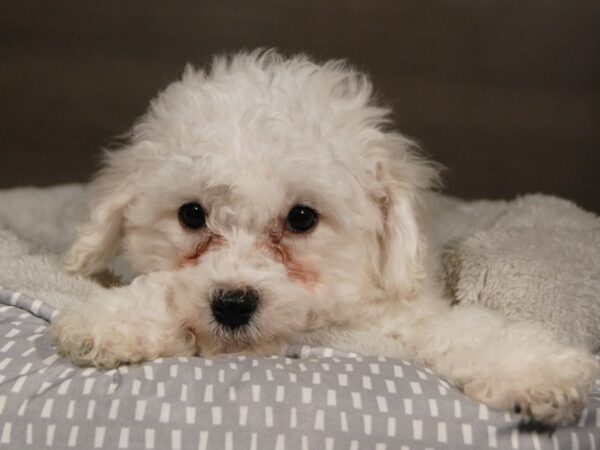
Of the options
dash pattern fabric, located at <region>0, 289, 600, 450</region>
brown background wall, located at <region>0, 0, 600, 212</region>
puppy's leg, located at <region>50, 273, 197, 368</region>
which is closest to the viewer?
dash pattern fabric, located at <region>0, 289, 600, 450</region>

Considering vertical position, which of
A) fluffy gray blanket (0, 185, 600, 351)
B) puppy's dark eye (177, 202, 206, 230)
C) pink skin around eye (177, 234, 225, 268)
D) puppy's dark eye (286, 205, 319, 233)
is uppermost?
puppy's dark eye (286, 205, 319, 233)

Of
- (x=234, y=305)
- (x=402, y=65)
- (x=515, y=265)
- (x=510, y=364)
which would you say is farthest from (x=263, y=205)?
(x=402, y=65)

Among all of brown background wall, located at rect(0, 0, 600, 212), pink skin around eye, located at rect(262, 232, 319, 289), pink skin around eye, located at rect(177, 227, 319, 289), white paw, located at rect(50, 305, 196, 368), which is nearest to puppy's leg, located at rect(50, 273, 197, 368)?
white paw, located at rect(50, 305, 196, 368)

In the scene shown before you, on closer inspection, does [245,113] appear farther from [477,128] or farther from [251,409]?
[477,128]

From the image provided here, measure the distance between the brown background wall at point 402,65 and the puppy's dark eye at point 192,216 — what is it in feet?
4.61

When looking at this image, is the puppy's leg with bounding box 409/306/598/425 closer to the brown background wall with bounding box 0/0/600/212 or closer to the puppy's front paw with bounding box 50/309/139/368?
the puppy's front paw with bounding box 50/309/139/368

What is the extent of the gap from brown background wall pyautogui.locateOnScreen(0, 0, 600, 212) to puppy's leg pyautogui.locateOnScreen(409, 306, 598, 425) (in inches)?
61.3

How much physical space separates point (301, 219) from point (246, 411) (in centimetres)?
43

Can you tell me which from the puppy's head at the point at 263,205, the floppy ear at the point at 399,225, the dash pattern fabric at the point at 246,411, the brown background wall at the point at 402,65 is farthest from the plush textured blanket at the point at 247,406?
the brown background wall at the point at 402,65

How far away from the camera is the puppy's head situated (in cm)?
151

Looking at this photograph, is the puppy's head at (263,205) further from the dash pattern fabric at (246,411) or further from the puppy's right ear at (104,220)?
the dash pattern fabric at (246,411)

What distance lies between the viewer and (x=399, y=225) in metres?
1.69

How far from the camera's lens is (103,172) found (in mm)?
1832

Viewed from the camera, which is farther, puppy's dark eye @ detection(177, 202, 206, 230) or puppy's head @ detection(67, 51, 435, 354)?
puppy's dark eye @ detection(177, 202, 206, 230)
